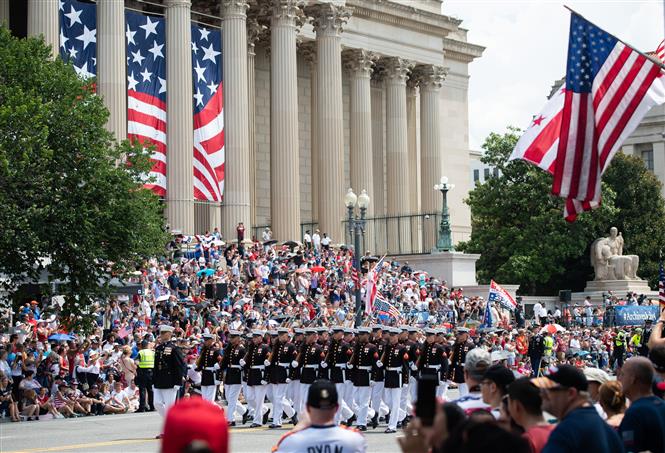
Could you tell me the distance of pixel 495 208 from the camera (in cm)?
6806

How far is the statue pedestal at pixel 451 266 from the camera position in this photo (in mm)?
55125

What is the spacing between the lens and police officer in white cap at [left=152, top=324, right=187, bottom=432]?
22.4 m

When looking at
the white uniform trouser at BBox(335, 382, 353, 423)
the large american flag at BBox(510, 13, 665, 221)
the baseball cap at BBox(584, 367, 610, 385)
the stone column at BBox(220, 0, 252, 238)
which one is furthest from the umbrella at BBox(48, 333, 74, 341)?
the baseball cap at BBox(584, 367, 610, 385)

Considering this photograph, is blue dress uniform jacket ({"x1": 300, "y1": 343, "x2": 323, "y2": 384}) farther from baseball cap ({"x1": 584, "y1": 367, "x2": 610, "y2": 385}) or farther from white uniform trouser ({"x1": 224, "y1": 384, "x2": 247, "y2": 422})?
baseball cap ({"x1": 584, "y1": 367, "x2": 610, "y2": 385})

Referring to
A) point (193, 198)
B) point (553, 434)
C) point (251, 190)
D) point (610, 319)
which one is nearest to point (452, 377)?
point (553, 434)

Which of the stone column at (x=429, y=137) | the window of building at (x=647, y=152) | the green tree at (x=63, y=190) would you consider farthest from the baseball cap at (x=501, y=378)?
the window of building at (x=647, y=152)

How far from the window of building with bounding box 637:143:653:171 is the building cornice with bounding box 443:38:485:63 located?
2710cm

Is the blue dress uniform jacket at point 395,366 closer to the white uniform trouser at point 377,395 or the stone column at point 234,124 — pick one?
the white uniform trouser at point 377,395

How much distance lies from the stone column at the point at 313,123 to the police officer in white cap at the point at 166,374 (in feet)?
116

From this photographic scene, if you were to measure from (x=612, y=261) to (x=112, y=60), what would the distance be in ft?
96.2

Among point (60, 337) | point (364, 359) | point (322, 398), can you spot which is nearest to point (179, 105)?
point (60, 337)

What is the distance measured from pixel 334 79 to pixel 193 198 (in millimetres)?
12789

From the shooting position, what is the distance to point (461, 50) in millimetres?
75062

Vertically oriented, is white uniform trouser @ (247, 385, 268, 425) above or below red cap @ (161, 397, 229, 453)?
below
